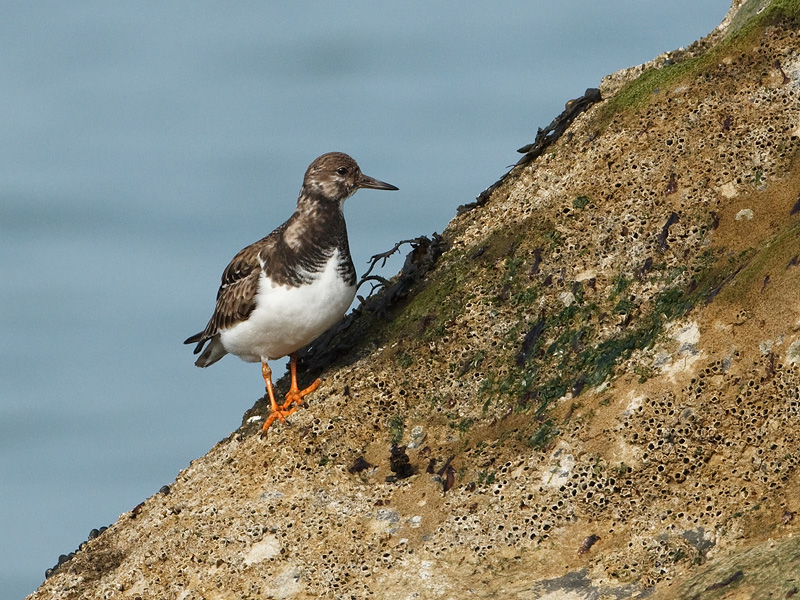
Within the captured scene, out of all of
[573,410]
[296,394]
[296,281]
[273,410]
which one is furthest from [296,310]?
[573,410]

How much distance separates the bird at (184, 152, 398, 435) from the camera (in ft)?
37.2

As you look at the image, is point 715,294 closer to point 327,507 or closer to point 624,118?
point 624,118

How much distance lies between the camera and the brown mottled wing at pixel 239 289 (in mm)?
11905

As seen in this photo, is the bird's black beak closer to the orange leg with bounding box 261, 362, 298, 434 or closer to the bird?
the bird


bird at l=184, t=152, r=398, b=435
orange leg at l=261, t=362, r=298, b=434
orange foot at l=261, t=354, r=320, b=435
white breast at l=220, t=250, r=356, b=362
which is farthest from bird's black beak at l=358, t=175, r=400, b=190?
orange leg at l=261, t=362, r=298, b=434

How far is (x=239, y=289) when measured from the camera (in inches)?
476

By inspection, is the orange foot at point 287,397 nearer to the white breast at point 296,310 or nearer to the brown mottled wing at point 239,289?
the white breast at point 296,310

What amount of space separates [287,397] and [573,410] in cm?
349

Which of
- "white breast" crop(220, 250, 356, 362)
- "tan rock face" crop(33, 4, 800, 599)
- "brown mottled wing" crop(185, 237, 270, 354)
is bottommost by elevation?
"tan rock face" crop(33, 4, 800, 599)

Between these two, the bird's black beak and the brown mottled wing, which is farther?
the bird's black beak

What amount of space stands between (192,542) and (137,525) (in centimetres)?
132

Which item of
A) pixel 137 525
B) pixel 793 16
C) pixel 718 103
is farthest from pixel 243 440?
pixel 793 16

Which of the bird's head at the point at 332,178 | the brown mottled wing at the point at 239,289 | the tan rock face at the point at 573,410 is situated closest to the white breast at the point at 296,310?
the brown mottled wing at the point at 239,289

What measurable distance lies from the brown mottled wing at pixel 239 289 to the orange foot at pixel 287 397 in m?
0.74
